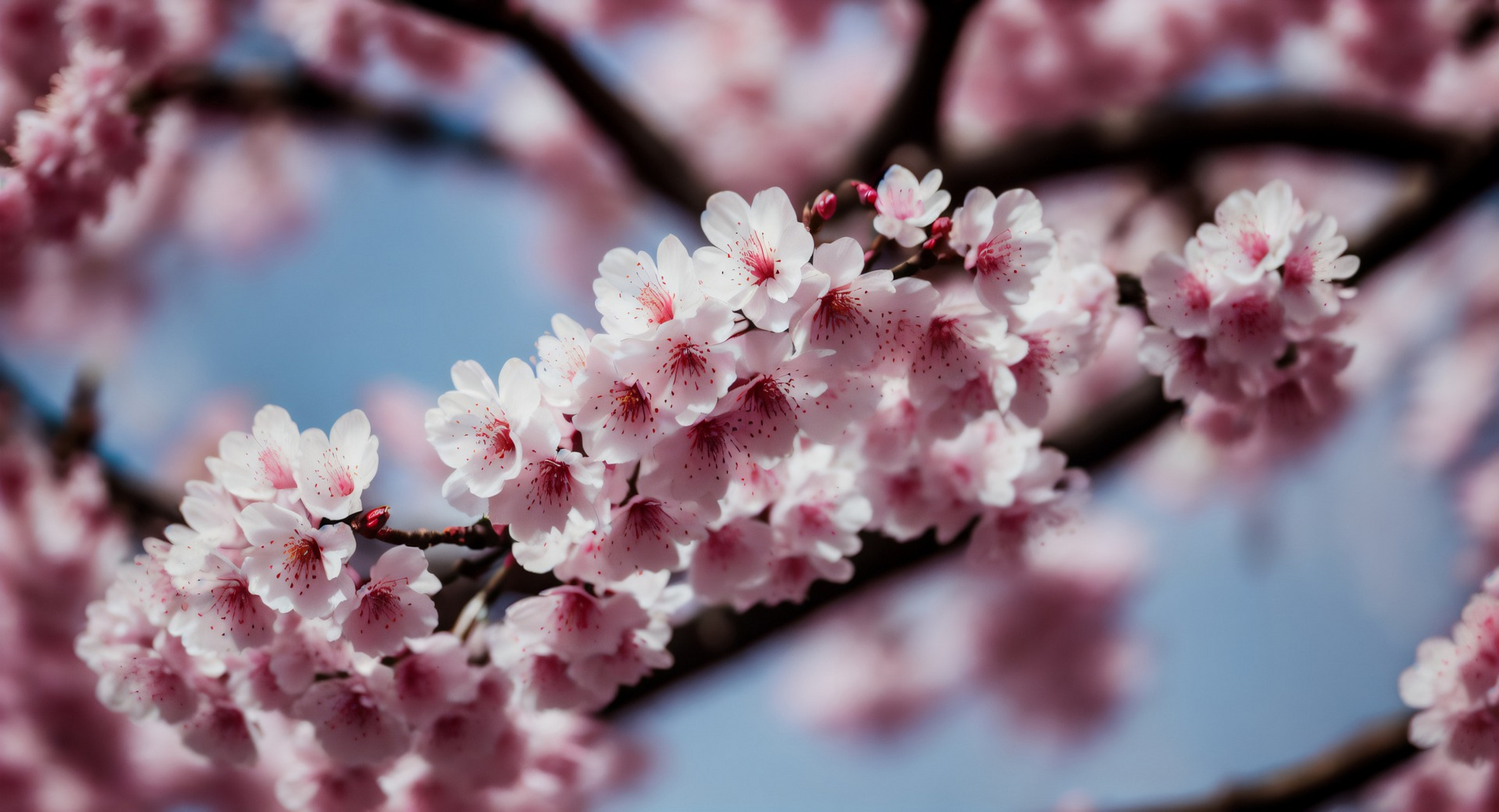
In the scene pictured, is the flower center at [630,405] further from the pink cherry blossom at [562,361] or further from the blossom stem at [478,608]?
the blossom stem at [478,608]

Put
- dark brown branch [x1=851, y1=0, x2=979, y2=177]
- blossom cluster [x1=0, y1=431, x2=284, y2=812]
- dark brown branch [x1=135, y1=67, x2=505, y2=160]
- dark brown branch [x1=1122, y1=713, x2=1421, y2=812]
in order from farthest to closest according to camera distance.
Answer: dark brown branch [x1=135, y1=67, x2=505, y2=160] → blossom cluster [x1=0, y1=431, x2=284, y2=812] → dark brown branch [x1=851, y1=0, x2=979, y2=177] → dark brown branch [x1=1122, y1=713, x2=1421, y2=812]

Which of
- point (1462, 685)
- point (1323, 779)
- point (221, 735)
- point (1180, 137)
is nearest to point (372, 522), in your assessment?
point (221, 735)

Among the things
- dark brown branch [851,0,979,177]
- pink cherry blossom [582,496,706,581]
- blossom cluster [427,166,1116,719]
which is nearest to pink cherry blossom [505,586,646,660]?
blossom cluster [427,166,1116,719]

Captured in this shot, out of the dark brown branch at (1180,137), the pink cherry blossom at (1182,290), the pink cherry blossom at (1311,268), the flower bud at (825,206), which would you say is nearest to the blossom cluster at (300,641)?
the flower bud at (825,206)

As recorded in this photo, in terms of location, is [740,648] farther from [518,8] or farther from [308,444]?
[518,8]

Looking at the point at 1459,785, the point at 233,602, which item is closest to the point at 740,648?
the point at 233,602

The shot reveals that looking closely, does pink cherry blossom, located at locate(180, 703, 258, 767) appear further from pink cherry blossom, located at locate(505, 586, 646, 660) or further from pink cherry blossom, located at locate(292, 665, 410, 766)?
pink cherry blossom, located at locate(505, 586, 646, 660)
